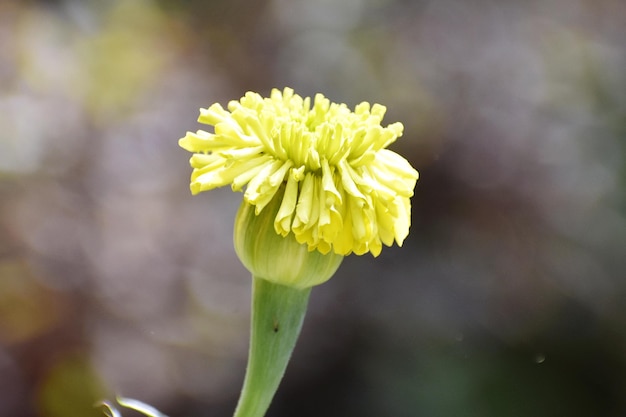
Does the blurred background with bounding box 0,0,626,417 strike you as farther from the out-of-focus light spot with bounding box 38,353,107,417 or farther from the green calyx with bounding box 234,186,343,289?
the green calyx with bounding box 234,186,343,289

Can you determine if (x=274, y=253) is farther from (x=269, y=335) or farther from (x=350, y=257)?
(x=350, y=257)

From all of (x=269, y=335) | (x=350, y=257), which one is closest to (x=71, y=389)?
(x=350, y=257)

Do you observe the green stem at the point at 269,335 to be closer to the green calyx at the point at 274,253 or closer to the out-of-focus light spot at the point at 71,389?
the green calyx at the point at 274,253

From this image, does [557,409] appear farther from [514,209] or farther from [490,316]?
[514,209]

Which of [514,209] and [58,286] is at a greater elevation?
[514,209]

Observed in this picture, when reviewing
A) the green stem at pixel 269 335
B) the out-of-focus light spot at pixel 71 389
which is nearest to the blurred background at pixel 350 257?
the out-of-focus light spot at pixel 71 389

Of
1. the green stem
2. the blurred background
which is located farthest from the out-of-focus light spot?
the green stem

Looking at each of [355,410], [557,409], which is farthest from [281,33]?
[557,409]
